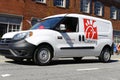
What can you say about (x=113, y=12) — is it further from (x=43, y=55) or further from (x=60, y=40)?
(x=43, y=55)

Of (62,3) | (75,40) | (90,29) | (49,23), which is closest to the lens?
(49,23)

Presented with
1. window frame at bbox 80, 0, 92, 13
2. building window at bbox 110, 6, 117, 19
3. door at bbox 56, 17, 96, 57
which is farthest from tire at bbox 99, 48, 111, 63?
building window at bbox 110, 6, 117, 19

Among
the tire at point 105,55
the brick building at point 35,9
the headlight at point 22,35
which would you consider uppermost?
the brick building at point 35,9

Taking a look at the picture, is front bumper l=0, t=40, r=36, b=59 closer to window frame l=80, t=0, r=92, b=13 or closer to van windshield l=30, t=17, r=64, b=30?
van windshield l=30, t=17, r=64, b=30

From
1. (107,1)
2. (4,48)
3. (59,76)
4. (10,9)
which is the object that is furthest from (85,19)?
(107,1)

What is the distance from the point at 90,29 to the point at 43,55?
9.55 feet

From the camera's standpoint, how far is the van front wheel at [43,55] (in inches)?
488

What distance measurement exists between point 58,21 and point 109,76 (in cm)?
376

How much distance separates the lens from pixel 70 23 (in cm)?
1388

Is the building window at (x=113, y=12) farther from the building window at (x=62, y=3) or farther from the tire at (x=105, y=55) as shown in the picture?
the tire at (x=105, y=55)

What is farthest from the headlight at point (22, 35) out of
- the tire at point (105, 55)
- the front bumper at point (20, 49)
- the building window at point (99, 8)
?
the building window at point (99, 8)

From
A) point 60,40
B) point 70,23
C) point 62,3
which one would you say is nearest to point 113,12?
point 62,3

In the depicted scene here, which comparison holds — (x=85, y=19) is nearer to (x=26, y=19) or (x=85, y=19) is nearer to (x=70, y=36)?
(x=70, y=36)

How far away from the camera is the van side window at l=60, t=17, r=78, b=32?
13695mm
